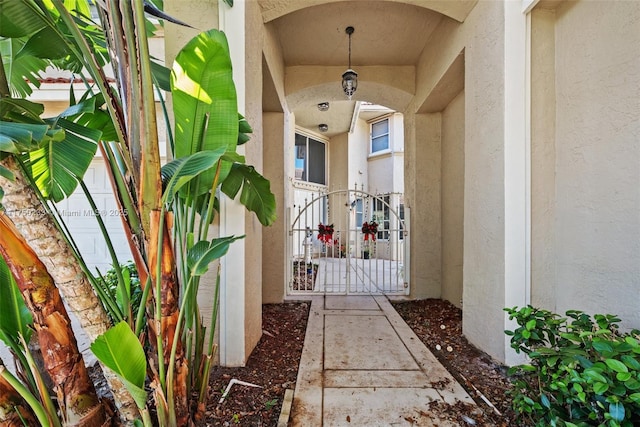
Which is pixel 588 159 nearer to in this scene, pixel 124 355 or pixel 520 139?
pixel 520 139

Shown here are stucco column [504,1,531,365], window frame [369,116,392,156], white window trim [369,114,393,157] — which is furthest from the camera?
window frame [369,116,392,156]

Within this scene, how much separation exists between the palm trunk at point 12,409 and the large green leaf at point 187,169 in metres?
0.93

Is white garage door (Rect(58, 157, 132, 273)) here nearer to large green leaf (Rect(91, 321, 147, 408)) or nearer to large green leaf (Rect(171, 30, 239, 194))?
large green leaf (Rect(171, 30, 239, 194))

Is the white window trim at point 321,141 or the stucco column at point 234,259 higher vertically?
the white window trim at point 321,141

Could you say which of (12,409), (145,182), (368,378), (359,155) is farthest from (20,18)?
(359,155)

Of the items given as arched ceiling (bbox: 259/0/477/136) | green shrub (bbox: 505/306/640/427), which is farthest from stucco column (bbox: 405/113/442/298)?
green shrub (bbox: 505/306/640/427)

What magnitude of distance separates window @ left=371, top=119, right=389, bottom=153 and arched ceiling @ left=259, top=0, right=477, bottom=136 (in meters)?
6.34

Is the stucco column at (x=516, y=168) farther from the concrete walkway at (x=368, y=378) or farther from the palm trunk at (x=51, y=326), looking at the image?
the palm trunk at (x=51, y=326)

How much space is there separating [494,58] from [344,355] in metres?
3.28

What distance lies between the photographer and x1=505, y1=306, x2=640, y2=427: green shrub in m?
1.11

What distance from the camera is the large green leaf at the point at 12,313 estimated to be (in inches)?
43.8

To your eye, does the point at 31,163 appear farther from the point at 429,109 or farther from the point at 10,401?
the point at 429,109

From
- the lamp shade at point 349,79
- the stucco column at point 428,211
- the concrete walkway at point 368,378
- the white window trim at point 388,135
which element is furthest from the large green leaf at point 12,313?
the white window trim at point 388,135

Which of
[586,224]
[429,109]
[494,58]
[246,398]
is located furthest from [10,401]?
[429,109]
